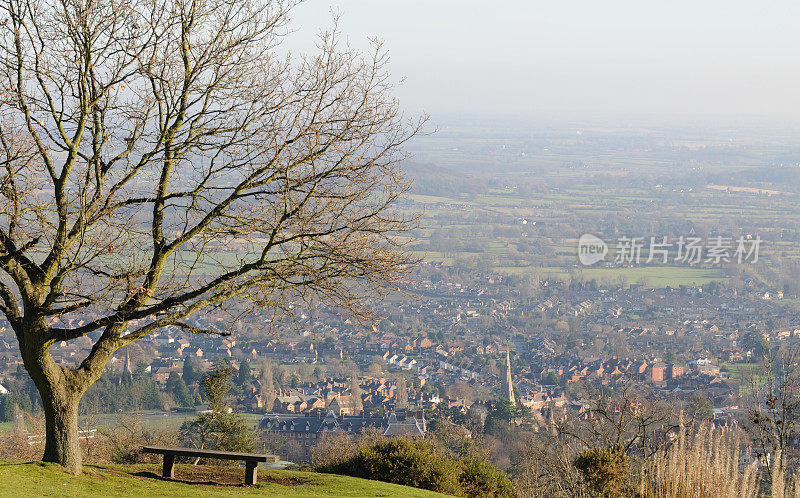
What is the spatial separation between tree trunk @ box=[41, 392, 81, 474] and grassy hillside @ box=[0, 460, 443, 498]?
0.13 m

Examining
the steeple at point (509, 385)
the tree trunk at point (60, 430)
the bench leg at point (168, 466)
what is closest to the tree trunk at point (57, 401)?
the tree trunk at point (60, 430)

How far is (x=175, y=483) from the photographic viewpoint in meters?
8.25

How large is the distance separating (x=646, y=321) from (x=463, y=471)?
51.6 meters

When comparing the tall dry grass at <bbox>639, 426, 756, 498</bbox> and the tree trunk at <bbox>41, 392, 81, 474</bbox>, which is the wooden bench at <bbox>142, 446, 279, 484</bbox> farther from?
the tall dry grass at <bbox>639, 426, 756, 498</bbox>

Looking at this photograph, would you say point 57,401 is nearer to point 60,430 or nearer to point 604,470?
point 60,430

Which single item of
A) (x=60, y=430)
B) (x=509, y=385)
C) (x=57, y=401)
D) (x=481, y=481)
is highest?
(x=57, y=401)

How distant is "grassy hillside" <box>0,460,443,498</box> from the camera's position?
22.3 ft

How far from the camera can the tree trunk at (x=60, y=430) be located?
24.4ft

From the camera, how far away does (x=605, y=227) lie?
88312mm

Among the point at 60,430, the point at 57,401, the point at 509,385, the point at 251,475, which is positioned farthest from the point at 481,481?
the point at 509,385

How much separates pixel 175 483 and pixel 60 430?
1399 mm

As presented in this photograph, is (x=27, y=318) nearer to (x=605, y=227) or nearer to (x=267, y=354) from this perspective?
(x=267, y=354)

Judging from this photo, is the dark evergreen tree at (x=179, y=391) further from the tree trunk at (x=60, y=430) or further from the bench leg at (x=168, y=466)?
the tree trunk at (x=60, y=430)

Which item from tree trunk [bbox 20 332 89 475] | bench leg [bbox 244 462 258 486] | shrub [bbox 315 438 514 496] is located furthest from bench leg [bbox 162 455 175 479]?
shrub [bbox 315 438 514 496]
